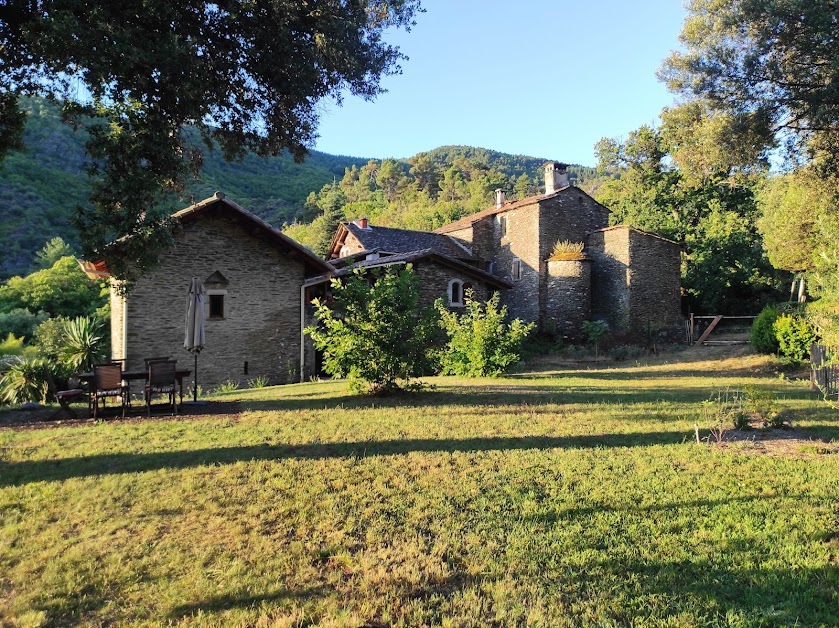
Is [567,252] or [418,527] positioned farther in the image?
[567,252]

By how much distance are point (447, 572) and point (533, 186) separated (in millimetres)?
80809

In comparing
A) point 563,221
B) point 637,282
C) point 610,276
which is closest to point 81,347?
point 563,221

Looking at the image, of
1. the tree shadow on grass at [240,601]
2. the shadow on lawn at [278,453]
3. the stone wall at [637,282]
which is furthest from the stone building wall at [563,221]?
the tree shadow on grass at [240,601]

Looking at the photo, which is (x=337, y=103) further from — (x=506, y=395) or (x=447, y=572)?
(x=447, y=572)

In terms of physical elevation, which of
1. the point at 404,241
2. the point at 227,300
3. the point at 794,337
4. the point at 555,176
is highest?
the point at 555,176

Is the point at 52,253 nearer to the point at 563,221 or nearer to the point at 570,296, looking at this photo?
the point at 563,221

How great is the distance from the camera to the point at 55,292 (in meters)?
40.6

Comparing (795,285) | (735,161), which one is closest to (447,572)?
(735,161)

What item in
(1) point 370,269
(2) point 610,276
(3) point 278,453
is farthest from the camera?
(2) point 610,276

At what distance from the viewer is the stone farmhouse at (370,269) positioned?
16.0 metres

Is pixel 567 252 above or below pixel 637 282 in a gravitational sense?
above

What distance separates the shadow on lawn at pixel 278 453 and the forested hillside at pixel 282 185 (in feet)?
16.1

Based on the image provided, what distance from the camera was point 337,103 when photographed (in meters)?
10.1

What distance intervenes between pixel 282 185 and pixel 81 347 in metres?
67.4
